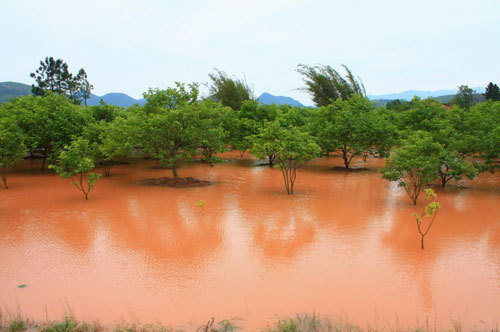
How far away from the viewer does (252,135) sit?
12992 mm

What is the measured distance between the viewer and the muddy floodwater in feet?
17.4

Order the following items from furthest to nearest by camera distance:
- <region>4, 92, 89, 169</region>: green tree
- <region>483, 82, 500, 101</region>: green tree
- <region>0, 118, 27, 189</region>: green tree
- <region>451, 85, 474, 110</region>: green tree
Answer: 1. <region>483, 82, 500, 101</region>: green tree
2. <region>451, 85, 474, 110</region>: green tree
3. <region>4, 92, 89, 169</region>: green tree
4. <region>0, 118, 27, 189</region>: green tree

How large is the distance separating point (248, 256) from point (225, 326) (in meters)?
2.39

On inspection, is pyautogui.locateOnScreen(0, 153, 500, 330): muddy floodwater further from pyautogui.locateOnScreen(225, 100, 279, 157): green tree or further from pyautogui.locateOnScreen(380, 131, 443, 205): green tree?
pyautogui.locateOnScreen(225, 100, 279, 157): green tree

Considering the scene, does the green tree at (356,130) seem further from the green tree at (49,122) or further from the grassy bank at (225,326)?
the grassy bank at (225,326)

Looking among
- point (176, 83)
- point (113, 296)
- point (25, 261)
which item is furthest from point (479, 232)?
point (176, 83)

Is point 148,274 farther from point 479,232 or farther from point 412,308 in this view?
point 479,232

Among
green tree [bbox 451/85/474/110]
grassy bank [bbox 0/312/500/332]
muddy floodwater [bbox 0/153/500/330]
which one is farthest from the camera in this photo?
green tree [bbox 451/85/474/110]

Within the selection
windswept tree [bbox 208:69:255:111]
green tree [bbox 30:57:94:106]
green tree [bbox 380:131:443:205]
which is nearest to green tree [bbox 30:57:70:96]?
green tree [bbox 30:57:94:106]

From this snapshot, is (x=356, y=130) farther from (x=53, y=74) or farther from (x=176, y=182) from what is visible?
(x=53, y=74)

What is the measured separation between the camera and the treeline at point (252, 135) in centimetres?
1139

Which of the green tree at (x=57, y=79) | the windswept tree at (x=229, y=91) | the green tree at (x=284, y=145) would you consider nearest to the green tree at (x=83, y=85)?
the green tree at (x=57, y=79)

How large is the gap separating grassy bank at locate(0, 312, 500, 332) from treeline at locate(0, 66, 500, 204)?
656cm

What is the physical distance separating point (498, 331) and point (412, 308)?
1039 mm
